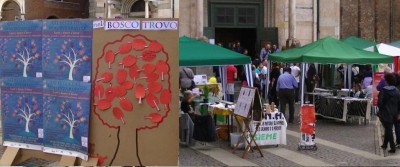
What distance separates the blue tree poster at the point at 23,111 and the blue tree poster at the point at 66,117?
0.13m

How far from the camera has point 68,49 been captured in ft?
23.7

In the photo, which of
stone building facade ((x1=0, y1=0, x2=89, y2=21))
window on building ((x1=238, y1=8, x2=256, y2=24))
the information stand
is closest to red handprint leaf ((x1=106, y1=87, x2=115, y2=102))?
the information stand

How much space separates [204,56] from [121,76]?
6405 millimetres

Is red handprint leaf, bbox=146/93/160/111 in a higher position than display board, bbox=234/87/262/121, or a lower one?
higher

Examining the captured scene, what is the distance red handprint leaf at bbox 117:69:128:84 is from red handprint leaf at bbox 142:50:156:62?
0.31m

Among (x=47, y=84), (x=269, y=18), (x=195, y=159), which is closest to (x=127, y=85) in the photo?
(x=47, y=84)

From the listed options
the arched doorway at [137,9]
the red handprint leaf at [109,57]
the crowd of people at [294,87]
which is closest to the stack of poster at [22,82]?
the red handprint leaf at [109,57]

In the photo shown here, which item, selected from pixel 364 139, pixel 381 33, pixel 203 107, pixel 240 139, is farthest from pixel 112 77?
pixel 381 33

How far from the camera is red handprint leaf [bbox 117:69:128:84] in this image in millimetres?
7083

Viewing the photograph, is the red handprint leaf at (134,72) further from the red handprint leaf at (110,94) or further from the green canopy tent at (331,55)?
the green canopy tent at (331,55)

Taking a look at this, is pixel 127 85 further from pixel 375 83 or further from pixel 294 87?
pixel 375 83

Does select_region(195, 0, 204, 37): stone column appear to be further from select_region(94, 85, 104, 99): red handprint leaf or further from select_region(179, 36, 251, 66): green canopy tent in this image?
select_region(94, 85, 104, 99): red handprint leaf

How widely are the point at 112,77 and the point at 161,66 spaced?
652mm

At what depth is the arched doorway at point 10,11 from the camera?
27947mm
